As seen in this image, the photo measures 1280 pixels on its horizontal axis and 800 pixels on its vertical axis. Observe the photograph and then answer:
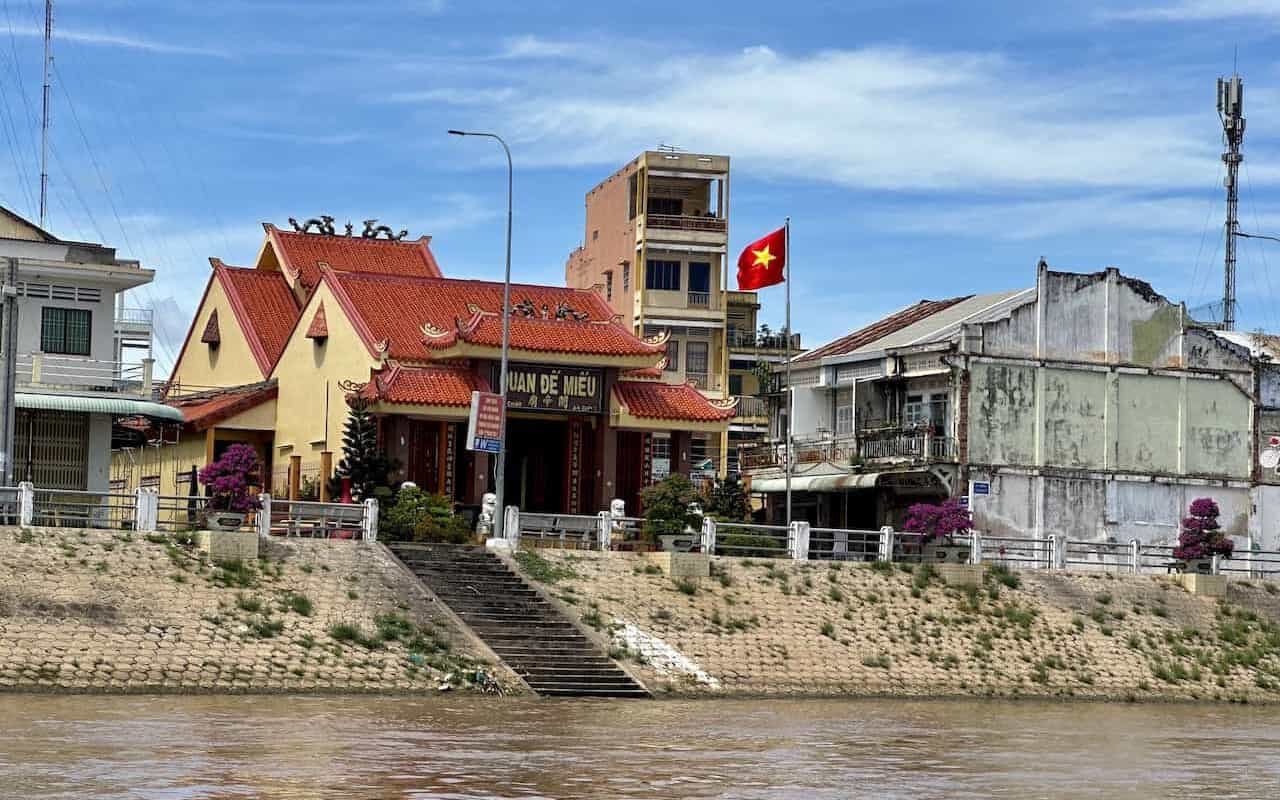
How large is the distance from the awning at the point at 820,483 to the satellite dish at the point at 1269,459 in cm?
1087

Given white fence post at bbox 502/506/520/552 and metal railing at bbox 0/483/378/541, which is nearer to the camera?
metal railing at bbox 0/483/378/541

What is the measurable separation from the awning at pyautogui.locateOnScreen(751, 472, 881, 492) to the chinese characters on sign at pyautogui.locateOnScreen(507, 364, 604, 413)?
8.53 metres

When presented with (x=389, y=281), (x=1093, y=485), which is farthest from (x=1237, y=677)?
(x=389, y=281)

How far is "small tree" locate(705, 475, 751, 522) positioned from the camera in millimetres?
49062

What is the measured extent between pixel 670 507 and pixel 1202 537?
551 inches

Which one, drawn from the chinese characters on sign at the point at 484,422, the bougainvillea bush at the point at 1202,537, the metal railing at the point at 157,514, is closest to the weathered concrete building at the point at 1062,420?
the bougainvillea bush at the point at 1202,537

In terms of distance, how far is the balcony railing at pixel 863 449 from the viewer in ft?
175

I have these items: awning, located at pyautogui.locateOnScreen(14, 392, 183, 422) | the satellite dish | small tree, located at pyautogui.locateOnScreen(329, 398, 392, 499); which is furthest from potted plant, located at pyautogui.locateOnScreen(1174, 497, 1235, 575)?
awning, located at pyautogui.locateOnScreen(14, 392, 183, 422)

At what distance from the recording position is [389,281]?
2137 inches

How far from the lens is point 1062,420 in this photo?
54.6 meters

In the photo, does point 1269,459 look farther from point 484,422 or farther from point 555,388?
point 484,422

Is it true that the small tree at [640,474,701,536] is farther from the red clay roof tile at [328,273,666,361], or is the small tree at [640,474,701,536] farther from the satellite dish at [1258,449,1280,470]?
the satellite dish at [1258,449,1280,470]

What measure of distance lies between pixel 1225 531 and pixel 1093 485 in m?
4.36

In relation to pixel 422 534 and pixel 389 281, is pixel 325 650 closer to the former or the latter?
pixel 422 534
